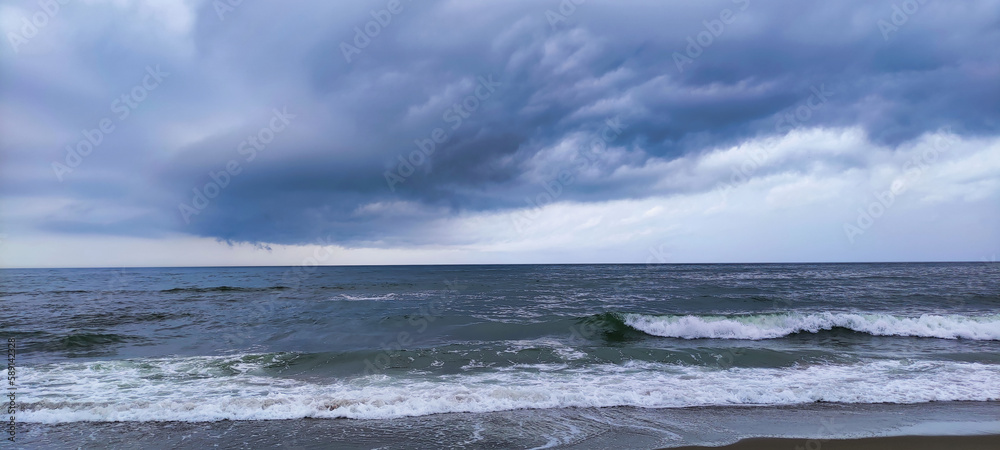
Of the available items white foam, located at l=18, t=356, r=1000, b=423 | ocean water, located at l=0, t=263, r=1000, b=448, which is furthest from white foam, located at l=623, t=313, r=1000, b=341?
white foam, located at l=18, t=356, r=1000, b=423

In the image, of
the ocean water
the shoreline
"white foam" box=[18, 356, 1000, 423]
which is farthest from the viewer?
"white foam" box=[18, 356, 1000, 423]

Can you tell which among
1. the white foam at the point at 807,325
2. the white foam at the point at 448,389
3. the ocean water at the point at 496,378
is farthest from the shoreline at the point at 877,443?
the white foam at the point at 807,325

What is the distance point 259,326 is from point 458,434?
55.0 feet

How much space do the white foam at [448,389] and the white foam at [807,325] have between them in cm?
658

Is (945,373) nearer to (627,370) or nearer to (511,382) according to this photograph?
(627,370)

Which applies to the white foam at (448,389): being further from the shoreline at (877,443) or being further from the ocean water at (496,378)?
the shoreline at (877,443)

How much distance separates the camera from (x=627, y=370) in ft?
39.9

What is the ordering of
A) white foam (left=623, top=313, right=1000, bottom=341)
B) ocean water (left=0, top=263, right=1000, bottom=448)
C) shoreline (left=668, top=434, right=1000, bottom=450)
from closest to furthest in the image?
shoreline (left=668, top=434, right=1000, bottom=450) < ocean water (left=0, top=263, right=1000, bottom=448) < white foam (left=623, top=313, right=1000, bottom=341)

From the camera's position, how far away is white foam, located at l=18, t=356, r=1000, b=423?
8727mm

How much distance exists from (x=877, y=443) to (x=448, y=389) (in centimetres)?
769

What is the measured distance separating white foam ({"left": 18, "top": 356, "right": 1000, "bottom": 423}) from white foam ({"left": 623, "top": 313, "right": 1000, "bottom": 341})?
6582 millimetres

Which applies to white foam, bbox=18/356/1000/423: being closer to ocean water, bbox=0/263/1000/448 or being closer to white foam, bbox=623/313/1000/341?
ocean water, bbox=0/263/1000/448

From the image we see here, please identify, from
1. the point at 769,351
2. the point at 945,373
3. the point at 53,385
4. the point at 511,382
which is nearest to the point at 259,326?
the point at 53,385

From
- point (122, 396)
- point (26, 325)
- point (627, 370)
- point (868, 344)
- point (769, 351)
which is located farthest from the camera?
point (26, 325)
